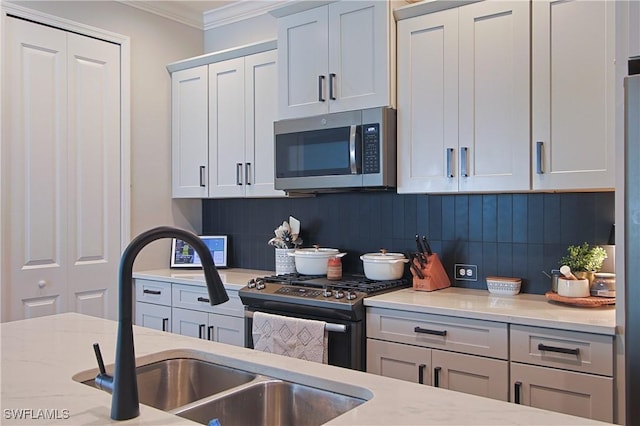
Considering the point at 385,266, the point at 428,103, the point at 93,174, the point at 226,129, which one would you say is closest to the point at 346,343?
the point at 385,266

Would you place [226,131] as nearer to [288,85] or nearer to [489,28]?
[288,85]

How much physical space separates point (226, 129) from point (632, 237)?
2607mm

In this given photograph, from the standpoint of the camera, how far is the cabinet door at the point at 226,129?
362 cm

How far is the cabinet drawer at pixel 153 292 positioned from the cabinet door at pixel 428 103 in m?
1.70

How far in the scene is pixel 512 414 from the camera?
1122mm

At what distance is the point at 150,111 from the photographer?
12.7 ft

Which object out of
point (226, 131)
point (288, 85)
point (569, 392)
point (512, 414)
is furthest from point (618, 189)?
point (226, 131)

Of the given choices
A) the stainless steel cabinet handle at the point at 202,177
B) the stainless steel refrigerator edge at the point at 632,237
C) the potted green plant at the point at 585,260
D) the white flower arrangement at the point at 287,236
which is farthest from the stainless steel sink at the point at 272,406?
the stainless steel cabinet handle at the point at 202,177

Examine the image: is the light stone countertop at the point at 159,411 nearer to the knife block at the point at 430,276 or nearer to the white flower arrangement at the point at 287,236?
the knife block at the point at 430,276

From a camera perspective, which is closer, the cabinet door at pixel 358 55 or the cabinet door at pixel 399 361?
the cabinet door at pixel 399 361

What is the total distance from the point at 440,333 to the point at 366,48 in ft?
4.97

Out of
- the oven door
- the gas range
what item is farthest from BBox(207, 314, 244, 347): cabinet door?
the oven door

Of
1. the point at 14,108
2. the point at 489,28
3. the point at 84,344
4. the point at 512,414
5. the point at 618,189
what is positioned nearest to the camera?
the point at 512,414

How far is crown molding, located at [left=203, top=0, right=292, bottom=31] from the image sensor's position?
12.4 ft
